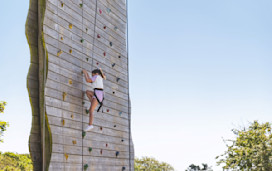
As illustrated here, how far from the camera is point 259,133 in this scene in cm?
1163

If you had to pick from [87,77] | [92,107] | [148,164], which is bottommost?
[148,164]

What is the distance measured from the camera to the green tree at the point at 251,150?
1075 cm

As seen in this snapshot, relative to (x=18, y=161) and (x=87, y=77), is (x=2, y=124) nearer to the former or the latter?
(x=87, y=77)

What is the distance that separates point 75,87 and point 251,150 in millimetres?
7579

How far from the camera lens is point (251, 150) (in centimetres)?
1102

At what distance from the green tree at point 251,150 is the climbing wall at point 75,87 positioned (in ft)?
19.1

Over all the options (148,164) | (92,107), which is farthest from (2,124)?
(148,164)

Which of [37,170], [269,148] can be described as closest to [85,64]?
[37,170]

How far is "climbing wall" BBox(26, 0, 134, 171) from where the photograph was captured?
4738mm

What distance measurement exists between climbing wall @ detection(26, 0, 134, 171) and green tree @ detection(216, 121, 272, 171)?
19.1 ft

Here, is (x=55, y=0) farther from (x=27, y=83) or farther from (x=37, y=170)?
(x=37, y=170)

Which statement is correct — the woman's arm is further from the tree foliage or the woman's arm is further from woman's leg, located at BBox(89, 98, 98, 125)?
the tree foliage

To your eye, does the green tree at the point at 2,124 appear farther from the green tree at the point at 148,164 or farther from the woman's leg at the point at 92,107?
the green tree at the point at 148,164

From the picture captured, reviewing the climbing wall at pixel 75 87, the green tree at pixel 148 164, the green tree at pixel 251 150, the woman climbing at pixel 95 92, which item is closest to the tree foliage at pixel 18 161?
the green tree at pixel 148 164
